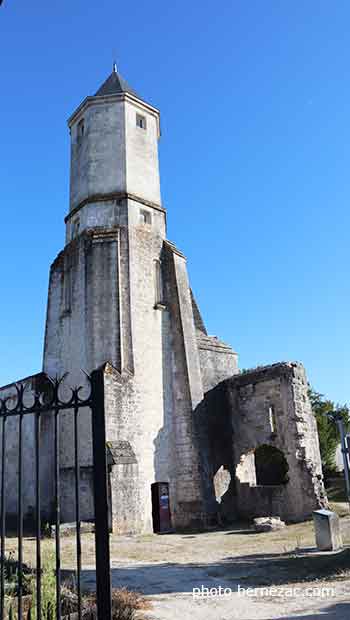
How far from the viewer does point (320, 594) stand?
6.16 meters

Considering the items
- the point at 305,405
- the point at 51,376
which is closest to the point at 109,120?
the point at 51,376

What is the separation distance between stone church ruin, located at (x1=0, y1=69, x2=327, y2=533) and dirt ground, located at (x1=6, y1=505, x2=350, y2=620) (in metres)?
3.70

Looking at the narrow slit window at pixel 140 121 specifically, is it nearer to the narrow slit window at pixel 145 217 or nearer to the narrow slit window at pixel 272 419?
the narrow slit window at pixel 145 217

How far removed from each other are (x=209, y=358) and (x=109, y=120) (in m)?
10.6

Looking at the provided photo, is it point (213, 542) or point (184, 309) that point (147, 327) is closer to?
point (184, 309)

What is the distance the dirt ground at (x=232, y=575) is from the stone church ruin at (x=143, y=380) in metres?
3.70

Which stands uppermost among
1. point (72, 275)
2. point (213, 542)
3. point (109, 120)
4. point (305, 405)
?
point (109, 120)

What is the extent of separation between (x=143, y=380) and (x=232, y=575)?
9683 millimetres

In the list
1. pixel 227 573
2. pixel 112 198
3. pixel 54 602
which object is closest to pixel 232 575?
pixel 227 573

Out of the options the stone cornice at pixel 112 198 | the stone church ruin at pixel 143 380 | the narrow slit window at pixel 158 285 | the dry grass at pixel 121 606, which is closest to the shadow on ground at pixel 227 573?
the dry grass at pixel 121 606

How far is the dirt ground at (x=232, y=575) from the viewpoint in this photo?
564 centimetres

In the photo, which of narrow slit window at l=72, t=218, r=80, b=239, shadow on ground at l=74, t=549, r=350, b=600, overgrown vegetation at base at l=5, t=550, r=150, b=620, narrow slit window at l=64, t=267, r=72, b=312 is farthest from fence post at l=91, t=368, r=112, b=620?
narrow slit window at l=72, t=218, r=80, b=239

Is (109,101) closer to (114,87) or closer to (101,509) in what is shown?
(114,87)

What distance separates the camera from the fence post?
3473 millimetres
